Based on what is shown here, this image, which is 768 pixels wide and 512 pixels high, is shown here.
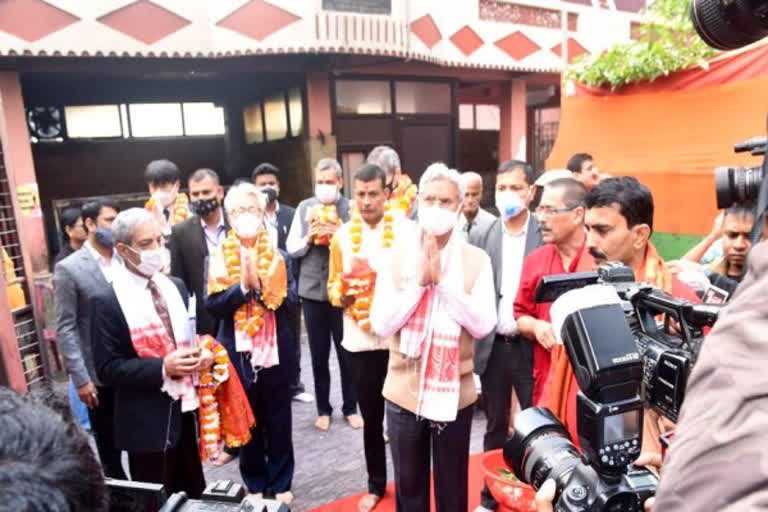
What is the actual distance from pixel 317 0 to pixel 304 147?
2126 millimetres

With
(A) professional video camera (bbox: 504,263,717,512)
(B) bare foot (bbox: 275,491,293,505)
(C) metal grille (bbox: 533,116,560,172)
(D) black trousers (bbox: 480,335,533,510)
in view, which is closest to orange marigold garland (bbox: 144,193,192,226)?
(B) bare foot (bbox: 275,491,293,505)

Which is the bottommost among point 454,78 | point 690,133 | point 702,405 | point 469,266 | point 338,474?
point 338,474

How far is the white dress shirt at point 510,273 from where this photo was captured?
2.79 metres

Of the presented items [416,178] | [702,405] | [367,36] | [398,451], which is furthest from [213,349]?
[416,178]

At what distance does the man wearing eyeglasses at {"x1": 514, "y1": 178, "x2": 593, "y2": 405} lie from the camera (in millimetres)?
2428

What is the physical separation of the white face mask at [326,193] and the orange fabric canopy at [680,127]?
273 centimetres

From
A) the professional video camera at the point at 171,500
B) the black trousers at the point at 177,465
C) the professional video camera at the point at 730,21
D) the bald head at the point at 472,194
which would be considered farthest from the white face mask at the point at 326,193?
the professional video camera at the point at 171,500

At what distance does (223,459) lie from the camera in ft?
11.1

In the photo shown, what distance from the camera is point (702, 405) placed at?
52 cm

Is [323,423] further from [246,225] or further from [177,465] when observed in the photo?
[246,225]

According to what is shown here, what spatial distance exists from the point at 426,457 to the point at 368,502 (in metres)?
0.74

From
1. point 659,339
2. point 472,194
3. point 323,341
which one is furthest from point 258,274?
point 659,339

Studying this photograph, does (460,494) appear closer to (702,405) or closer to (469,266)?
(469,266)

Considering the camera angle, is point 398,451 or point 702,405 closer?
point 702,405
